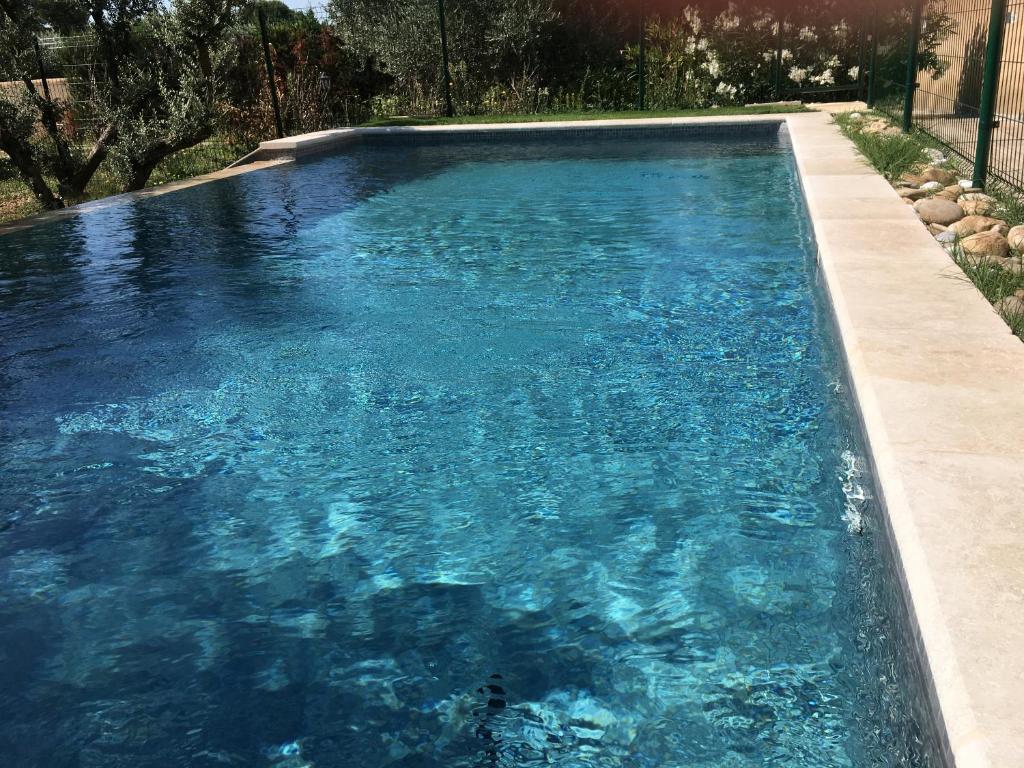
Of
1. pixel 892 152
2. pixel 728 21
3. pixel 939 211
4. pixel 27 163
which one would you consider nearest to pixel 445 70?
pixel 728 21

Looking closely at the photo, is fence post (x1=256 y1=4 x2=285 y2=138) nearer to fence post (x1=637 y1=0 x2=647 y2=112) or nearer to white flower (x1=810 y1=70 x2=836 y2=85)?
fence post (x1=637 y1=0 x2=647 y2=112)

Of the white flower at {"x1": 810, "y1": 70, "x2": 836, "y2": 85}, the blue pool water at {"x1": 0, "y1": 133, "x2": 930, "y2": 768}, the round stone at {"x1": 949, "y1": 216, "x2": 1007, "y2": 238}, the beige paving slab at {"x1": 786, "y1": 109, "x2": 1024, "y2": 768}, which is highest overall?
the white flower at {"x1": 810, "y1": 70, "x2": 836, "y2": 85}

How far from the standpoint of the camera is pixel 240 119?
48.1ft

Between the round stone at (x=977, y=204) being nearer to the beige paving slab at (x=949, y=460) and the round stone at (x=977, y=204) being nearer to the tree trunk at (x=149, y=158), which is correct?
the beige paving slab at (x=949, y=460)

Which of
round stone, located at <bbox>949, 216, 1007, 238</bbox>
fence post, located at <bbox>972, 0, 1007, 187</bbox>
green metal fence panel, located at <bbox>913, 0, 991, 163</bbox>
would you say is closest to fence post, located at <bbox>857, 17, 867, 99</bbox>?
green metal fence panel, located at <bbox>913, 0, 991, 163</bbox>

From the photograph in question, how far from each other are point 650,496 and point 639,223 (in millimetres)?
4913

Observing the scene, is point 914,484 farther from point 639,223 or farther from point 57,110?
point 57,110

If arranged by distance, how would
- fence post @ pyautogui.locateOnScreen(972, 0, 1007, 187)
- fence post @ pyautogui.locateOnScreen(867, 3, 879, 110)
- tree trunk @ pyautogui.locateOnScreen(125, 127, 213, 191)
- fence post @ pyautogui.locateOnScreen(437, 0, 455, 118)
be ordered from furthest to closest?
1. fence post @ pyautogui.locateOnScreen(437, 0, 455, 118)
2. fence post @ pyautogui.locateOnScreen(867, 3, 879, 110)
3. tree trunk @ pyautogui.locateOnScreen(125, 127, 213, 191)
4. fence post @ pyautogui.locateOnScreen(972, 0, 1007, 187)

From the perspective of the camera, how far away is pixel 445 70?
15.4 m

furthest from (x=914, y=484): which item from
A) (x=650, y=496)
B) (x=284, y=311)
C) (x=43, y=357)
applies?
(x=43, y=357)

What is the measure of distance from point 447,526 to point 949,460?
1.64 m

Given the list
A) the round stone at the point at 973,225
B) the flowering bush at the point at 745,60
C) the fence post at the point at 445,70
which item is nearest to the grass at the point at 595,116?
the fence post at the point at 445,70

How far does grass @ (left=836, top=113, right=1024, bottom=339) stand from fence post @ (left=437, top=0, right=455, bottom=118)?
22.5 feet

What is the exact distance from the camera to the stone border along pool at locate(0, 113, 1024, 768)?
165cm
